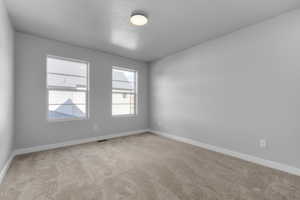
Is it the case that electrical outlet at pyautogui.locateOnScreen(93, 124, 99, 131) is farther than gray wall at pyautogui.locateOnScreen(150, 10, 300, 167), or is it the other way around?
electrical outlet at pyautogui.locateOnScreen(93, 124, 99, 131)

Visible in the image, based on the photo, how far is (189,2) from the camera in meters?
1.98

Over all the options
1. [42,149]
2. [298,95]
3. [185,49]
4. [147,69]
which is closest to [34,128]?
[42,149]

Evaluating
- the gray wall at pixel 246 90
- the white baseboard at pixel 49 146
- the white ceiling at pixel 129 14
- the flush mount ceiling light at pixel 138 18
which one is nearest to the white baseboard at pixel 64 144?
the white baseboard at pixel 49 146

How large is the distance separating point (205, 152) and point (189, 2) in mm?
2891

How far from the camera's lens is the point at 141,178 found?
1950 millimetres

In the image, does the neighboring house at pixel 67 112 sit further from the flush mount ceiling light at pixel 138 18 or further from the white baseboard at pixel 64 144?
the flush mount ceiling light at pixel 138 18

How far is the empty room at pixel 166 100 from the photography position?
6.16 ft

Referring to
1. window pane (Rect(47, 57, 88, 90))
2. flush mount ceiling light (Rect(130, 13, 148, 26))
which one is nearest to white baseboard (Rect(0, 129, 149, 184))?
window pane (Rect(47, 57, 88, 90))

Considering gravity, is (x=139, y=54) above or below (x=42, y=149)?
above

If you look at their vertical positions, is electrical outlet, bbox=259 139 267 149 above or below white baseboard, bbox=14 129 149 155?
above

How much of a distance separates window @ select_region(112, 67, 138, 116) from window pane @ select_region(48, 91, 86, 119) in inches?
36.7

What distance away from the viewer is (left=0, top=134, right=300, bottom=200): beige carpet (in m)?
1.61

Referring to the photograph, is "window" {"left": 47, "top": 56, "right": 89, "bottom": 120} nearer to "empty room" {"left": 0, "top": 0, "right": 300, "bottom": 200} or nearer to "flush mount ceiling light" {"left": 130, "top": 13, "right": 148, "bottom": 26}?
"empty room" {"left": 0, "top": 0, "right": 300, "bottom": 200}

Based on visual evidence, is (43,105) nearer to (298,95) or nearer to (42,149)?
(42,149)
